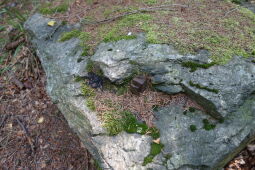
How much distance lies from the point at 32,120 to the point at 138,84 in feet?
8.89

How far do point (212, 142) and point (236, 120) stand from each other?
0.42 m

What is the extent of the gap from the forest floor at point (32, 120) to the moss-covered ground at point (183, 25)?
0.56ft

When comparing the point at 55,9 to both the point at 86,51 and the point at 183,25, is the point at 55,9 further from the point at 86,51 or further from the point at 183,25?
the point at 183,25

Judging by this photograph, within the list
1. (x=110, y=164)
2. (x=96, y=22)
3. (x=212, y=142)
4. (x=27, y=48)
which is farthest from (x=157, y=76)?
(x=27, y=48)

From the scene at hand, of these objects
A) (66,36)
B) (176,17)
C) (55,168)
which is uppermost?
(176,17)

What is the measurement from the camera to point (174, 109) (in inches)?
122

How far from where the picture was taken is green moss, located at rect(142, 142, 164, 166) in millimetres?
2785

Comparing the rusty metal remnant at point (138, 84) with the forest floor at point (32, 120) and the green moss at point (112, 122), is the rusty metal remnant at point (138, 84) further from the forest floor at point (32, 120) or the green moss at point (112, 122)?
the forest floor at point (32, 120)

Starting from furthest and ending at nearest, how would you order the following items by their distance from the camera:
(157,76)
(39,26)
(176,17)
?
(39,26), (176,17), (157,76)

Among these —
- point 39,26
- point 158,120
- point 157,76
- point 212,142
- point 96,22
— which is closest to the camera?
point 212,142

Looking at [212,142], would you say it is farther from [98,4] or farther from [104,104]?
[98,4]

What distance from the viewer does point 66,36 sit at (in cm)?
424

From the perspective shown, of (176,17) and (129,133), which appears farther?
(176,17)

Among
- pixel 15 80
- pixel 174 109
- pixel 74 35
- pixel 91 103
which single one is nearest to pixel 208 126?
pixel 174 109
